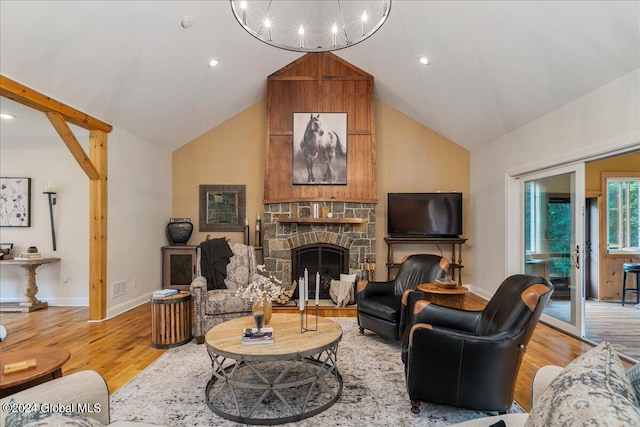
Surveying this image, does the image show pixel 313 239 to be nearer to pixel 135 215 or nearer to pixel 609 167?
pixel 135 215

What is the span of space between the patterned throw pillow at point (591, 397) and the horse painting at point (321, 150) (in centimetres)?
519

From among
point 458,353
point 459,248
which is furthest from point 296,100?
point 458,353

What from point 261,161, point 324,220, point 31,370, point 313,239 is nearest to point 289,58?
point 261,161

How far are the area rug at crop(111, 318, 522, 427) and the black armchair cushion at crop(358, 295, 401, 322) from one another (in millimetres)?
347

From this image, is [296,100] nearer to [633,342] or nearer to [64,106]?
[64,106]

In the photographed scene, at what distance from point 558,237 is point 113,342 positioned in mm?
5356

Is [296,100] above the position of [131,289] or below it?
above

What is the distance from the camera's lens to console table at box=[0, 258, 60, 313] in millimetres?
5090

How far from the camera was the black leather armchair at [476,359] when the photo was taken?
2.21 metres

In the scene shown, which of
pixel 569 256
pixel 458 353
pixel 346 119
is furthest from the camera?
pixel 346 119

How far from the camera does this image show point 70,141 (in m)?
4.25

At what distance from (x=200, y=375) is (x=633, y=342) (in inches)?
174

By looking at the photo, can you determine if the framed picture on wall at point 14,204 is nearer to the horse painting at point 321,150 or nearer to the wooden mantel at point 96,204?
the wooden mantel at point 96,204

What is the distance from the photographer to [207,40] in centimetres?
443
